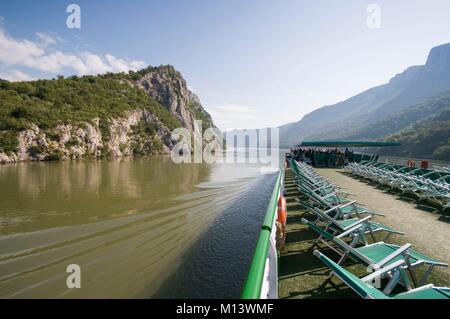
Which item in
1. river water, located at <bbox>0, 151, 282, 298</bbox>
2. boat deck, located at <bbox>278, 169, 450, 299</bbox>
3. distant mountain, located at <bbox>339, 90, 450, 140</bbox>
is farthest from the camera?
distant mountain, located at <bbox>339, 90, 450, 140</bbox>

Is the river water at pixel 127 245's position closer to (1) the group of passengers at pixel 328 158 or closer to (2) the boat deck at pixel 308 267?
(2) the boat deck at pixel 308 267

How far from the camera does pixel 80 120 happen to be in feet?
197

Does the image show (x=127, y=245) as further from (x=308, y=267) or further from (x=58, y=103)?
(x=58, y=103)

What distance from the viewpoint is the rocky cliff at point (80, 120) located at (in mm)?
46906

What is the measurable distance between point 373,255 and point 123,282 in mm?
4844

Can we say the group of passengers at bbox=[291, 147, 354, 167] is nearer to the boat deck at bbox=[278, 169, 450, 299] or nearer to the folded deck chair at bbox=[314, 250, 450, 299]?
the boat deck at bbox=[278, 169, 450, 299]

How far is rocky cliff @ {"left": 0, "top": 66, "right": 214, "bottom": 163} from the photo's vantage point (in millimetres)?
46906

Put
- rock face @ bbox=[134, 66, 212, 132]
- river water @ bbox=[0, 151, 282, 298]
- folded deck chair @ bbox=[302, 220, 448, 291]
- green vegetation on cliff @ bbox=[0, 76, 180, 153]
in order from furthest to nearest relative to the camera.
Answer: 1. rock face @ bbox=[134, 66, 212, 132]
2. green vegetation on cliff @ bbox=[0, 76, 180, 153]
3. river water @ bbox=[0, 151, 282, 298]
4. folded deck chair @ bbox=[302, 220, 448, 291]

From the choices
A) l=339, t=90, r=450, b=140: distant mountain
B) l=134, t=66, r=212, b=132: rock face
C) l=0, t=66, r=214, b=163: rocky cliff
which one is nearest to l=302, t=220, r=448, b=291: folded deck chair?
l=0, t=66, r=214, b=163: rocky cliff

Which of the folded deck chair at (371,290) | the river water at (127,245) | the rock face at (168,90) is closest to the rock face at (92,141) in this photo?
the rock face at (168,90)

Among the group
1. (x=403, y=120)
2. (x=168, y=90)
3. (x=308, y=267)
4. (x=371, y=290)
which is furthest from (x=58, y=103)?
(x=403, y=120)
